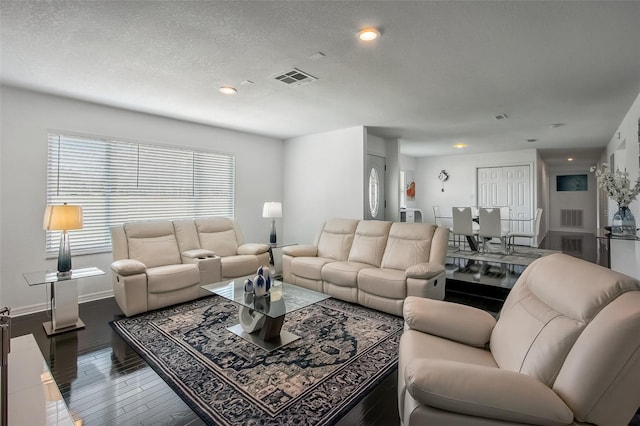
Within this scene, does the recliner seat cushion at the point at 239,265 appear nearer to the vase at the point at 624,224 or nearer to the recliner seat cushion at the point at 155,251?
the recliner seat cushion at the point at 155,251

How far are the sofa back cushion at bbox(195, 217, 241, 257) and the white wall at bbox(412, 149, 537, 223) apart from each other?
20.7ft

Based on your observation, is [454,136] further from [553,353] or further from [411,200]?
[553,353]

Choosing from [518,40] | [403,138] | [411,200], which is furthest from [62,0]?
[411,200]

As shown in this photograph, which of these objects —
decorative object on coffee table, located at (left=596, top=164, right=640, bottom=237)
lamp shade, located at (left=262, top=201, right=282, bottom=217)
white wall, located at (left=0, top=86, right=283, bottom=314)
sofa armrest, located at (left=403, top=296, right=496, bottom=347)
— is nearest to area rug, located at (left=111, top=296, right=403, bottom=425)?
sofa armrest, located at (left=403, top=296, right=496, bottom=347)

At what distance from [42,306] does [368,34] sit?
179 inches

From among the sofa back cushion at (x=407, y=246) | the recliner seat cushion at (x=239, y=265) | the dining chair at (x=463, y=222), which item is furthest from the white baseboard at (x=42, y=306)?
the dining chair at (x=463, y=222)

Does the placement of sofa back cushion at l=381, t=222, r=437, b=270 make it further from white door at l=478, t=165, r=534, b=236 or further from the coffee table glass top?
white door at l=478, t=165, r=534, b=236

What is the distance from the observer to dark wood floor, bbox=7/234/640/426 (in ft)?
5.99

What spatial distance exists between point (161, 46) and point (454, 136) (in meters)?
5.23

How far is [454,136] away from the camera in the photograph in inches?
236

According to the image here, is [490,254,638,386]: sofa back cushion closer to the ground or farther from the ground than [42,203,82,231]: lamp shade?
closer to the ground

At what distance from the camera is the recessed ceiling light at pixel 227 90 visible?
3395 millimetres

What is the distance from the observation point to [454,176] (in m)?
8.71

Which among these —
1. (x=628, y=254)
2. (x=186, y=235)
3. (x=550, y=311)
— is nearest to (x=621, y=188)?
(x=628, y=254)
